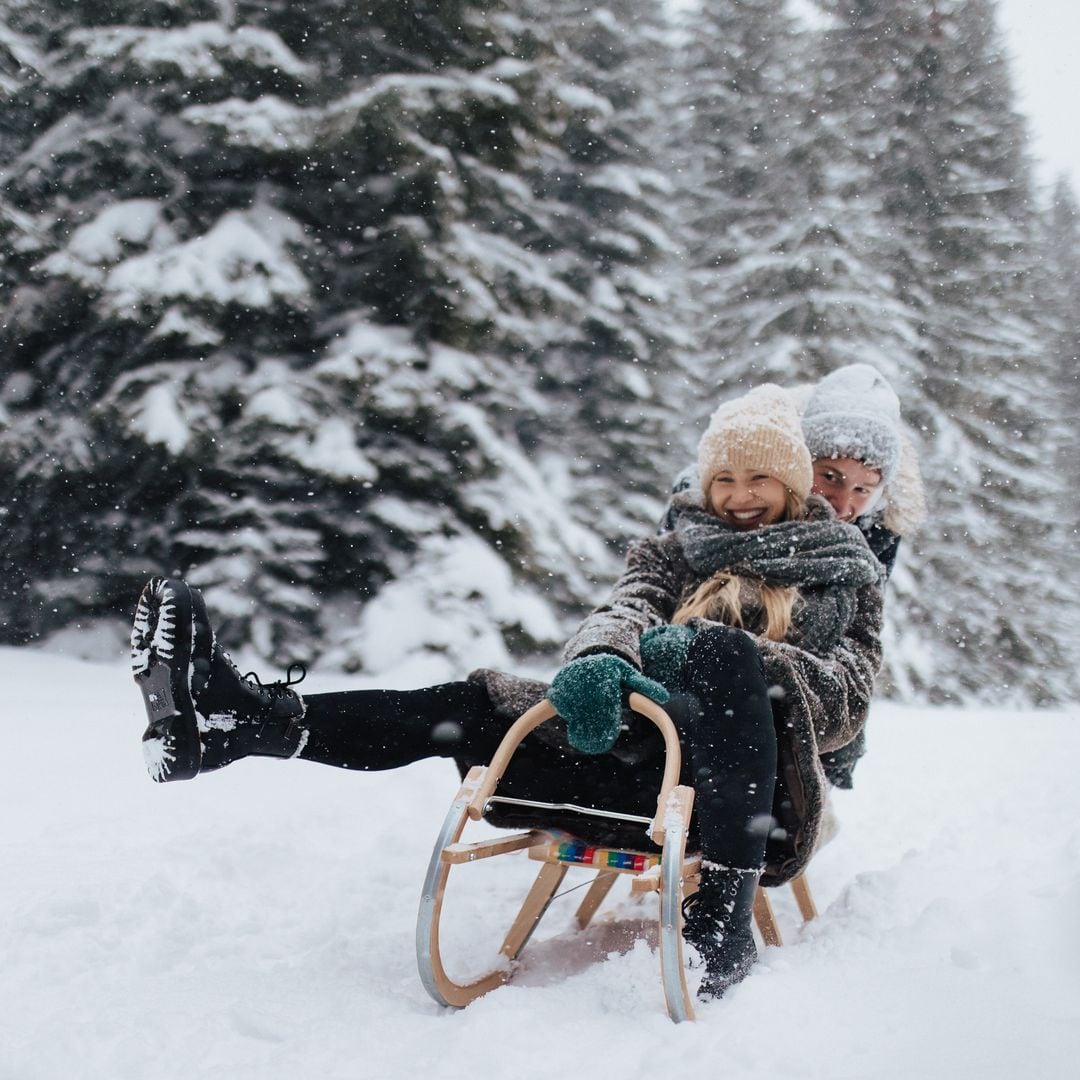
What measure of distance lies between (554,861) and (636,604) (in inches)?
28.8

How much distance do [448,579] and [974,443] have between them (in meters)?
10.0

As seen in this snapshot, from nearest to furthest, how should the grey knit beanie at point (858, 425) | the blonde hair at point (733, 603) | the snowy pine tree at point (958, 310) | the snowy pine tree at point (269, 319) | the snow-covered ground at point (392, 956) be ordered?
the snow-covered ground at point (392, 956) < the blonde hair at point (733, 603) < the grey knit beanie at point (858, 425) < the snowy pine tree at point (269, 319) < the snowy pine tree at point (958, 310)

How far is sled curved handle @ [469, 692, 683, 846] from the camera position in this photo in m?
1.96

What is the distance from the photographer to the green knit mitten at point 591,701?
2.05 meters

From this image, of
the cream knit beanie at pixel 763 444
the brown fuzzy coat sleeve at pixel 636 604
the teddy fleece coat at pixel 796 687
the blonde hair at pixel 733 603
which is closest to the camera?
the teddy fleece coat at pixel 796 687

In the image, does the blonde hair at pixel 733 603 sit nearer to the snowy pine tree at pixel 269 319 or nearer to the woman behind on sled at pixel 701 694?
the woman behind on sled at pixel 701 694

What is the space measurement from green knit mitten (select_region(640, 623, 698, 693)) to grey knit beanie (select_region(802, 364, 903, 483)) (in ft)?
3.56

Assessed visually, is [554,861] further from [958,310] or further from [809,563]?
[958,310]

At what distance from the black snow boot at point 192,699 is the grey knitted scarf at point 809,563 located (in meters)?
1.22

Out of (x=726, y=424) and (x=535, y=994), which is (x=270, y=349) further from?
(x=535, y=994)

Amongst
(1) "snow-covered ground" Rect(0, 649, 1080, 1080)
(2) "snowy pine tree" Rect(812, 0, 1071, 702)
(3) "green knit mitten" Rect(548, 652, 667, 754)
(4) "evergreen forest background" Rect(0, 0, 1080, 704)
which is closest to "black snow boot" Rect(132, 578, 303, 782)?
(1) "snow-covered ground" Rect(0, 649, 1080, 1080)

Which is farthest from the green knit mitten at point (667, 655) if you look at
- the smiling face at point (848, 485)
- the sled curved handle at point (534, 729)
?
the smiling face at point (848, 485)

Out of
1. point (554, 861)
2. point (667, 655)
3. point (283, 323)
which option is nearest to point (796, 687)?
point (667, 655)

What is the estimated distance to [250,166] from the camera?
681 cm
